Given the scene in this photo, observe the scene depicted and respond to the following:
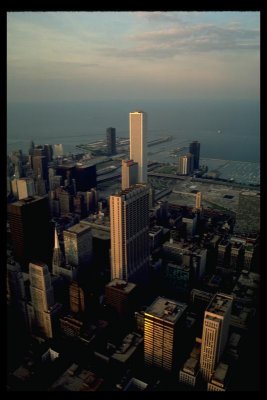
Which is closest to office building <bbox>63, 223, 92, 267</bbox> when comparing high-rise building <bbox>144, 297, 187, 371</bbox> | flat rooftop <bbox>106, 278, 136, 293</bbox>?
flat rooftop <bbox>106, 278, 136, 293</bbox>

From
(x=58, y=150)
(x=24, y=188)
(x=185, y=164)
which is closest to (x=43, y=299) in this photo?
(x=24, y=188)

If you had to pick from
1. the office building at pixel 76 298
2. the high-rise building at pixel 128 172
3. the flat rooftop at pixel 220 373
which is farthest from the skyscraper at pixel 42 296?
the high-rise building at pixel 128 172

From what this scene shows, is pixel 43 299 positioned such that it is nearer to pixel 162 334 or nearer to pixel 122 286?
pixel 122 286

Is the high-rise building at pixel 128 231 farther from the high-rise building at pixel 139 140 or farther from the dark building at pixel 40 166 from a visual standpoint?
the dark building at pixel 40 166

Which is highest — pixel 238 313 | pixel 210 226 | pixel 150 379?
pixel 210 226
